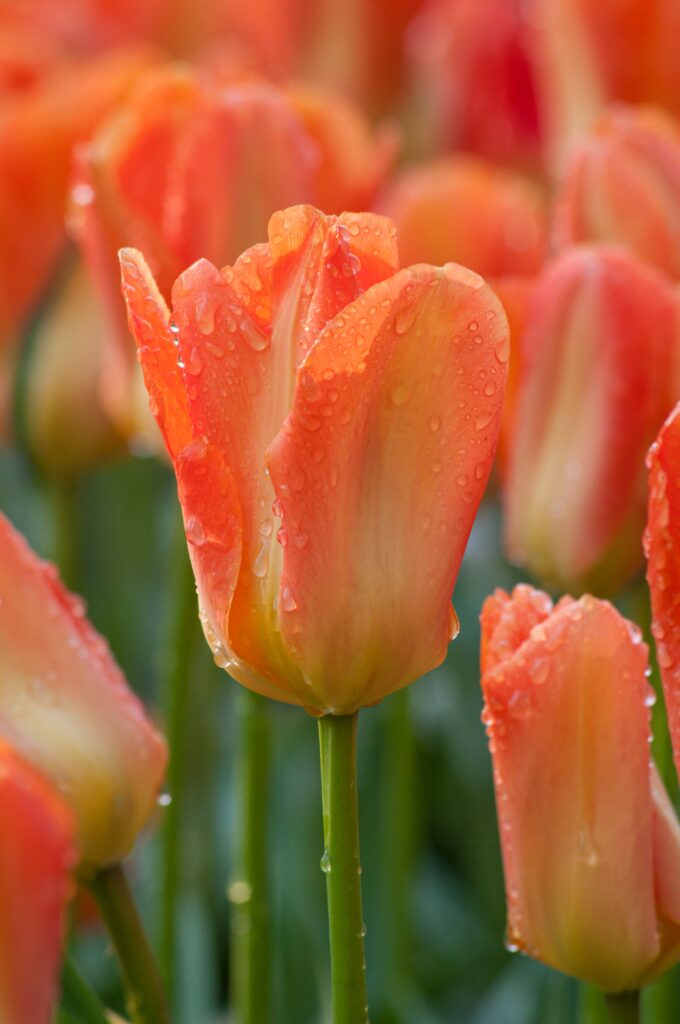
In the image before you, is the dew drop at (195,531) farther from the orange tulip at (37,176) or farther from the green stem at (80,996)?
the orange tulip at (37,176)

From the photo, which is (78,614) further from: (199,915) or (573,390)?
(199,915)

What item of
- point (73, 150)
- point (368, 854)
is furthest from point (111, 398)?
point (368, 854)

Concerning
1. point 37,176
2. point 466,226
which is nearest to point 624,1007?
point 466,226

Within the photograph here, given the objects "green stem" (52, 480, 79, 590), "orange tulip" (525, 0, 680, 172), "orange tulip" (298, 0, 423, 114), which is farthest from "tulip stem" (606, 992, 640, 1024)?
"orange tulip" (298, 0, 423, 114)

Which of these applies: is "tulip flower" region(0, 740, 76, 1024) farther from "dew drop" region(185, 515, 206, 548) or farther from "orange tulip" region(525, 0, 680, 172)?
"orange tulip" region(525, 0, 680, 172)

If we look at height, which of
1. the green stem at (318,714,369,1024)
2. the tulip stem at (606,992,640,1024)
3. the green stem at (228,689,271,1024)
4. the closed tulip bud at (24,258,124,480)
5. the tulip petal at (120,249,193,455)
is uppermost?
the tulip petal at (120,249,193,455)

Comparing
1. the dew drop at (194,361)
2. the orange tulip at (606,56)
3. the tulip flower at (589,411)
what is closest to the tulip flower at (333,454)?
the dew drop at (194,361)
